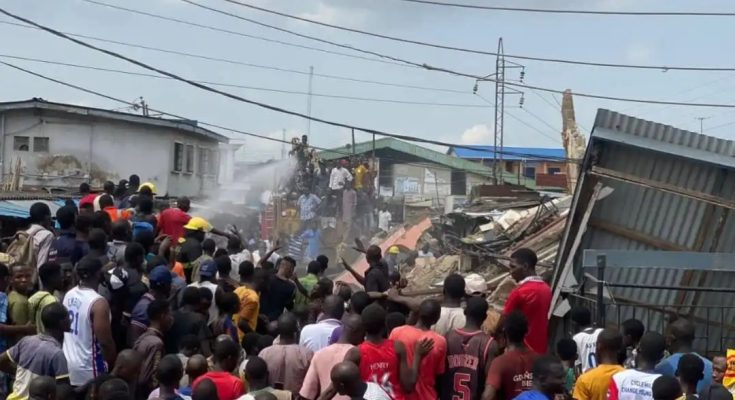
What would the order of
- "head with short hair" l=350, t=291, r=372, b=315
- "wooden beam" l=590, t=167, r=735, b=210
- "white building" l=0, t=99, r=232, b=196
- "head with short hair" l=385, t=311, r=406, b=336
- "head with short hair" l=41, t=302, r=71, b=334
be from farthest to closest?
"white building" l=0, t=99, r=232, b=196, "wooden beam" l=590, t=167, r=735, b=210, "head with short hair" l=350, t=291, r=372, b=315, "head with short hair" l=385, t=311, r=406, b=336, "head with short hair" l=41, t=302, r=71, b=334

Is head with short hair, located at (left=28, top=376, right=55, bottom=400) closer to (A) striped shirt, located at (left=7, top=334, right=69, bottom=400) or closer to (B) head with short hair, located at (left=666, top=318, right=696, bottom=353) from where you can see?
(A) striped shirt, located at (left=7, top=334, right=69, bottom=400)

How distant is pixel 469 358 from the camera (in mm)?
6938

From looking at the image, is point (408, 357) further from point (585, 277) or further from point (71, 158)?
point (71, 158)

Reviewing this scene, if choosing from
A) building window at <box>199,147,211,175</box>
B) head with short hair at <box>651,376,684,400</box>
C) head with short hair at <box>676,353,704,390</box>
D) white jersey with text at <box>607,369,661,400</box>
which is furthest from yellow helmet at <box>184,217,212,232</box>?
building window at <box>199,147,211,175</box>

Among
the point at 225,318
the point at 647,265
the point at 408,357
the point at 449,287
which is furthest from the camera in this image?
the point at 647,265

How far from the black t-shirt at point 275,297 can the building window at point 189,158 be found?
71.8ft

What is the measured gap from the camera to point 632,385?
6.51 meters

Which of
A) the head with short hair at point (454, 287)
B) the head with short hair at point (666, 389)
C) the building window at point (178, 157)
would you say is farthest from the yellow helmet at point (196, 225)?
the building window at point (178, 157)

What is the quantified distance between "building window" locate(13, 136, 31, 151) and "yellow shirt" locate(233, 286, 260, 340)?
20.5 metres

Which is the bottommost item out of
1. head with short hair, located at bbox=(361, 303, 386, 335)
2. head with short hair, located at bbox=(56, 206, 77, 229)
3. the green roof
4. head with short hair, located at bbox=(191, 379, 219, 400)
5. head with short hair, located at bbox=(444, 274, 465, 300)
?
head with short hair, located at bbox=(191, 379, 219, 400)

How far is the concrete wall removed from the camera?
27500 mm

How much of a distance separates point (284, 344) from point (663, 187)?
4.86m

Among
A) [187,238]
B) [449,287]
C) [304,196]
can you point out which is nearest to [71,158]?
[304,196]

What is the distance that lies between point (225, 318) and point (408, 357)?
1.87 m
